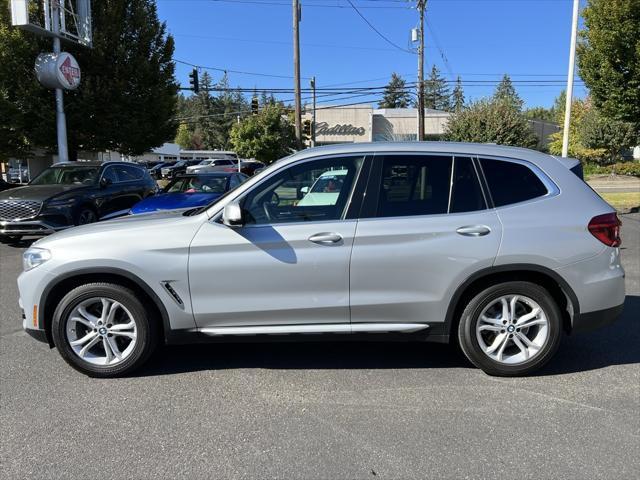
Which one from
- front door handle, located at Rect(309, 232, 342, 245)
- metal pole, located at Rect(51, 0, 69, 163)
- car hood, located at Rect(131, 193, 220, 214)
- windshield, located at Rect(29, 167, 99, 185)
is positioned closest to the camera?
front door handle, located at Rect(309, 232, 342, 245)

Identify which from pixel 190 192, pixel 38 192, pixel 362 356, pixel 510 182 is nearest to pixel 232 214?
pixel 362 356

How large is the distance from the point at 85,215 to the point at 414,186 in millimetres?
8545

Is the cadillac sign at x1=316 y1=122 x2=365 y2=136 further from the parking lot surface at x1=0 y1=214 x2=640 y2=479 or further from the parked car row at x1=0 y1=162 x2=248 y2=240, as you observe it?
the parking lot surface at x1=0 y1=214 x2=640 y2=479

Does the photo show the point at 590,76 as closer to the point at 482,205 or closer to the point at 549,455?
the point at 482,205

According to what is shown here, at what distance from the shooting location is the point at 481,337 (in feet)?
13.1

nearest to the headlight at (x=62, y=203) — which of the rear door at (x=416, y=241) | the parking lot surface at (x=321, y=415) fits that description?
the parking lot surface at (x=321, y=415)

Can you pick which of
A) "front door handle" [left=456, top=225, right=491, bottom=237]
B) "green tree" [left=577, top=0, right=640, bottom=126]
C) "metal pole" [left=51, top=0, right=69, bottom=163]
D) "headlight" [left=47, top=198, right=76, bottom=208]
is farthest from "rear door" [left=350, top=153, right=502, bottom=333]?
"metal pole" [left=51, top=0, right=69, bottom=163]

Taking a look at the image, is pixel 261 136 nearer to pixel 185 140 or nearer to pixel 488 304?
pixel 488 304

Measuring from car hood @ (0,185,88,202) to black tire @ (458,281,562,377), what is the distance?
876 cm

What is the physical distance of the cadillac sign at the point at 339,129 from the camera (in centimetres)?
4750

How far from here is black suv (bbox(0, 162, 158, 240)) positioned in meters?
9.63

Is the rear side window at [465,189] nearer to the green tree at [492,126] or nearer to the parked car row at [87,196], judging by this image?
the parked car row at [87,196]

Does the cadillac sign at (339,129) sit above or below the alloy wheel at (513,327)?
above

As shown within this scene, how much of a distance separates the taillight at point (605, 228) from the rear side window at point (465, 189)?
0.83 meters
